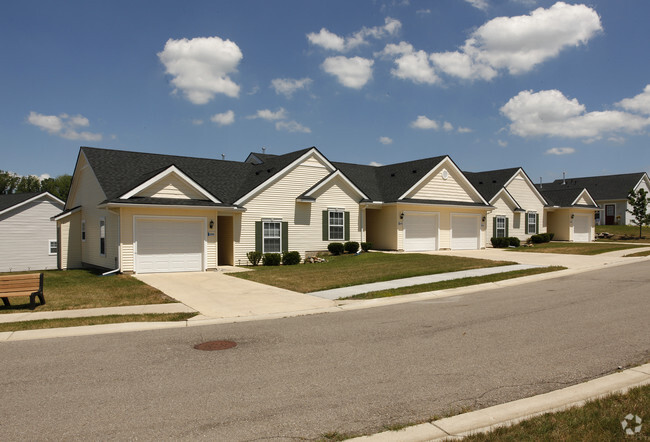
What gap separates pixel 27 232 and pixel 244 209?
19.3m

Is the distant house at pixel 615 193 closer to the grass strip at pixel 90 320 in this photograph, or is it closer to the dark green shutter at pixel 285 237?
the dark green shutter at pixel 285 237

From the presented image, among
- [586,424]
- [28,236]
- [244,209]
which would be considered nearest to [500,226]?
[244,209]

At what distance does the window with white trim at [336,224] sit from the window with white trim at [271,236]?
3223 mm

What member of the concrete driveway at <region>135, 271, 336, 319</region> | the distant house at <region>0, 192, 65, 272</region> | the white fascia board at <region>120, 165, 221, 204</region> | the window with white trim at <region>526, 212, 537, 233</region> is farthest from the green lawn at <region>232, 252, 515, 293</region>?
the distant house at <region>0, 192, 65, 272</region>

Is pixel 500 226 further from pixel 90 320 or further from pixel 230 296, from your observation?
pixel 90 320

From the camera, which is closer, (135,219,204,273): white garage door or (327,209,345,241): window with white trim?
(135,219,204,273): white garage door

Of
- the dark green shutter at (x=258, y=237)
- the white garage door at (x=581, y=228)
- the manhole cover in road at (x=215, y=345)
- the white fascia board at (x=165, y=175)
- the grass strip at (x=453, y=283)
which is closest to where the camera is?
the manhole cover in road at (x=215, y=345)

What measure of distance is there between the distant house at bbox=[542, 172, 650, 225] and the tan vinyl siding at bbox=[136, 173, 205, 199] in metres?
48.0

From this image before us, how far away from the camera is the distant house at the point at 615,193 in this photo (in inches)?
2178

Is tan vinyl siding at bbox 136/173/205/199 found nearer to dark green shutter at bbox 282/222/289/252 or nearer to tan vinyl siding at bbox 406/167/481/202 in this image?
dark green shutter at bbox 282/222/289/252

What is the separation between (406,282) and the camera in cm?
1642

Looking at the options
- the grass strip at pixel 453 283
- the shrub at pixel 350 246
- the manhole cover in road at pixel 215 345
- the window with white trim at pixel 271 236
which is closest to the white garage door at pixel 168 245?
the window with white trim at pixel 271 236

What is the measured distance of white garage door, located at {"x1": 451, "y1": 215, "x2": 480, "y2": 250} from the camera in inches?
1233

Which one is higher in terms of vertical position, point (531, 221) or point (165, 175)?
point (165, 175)
